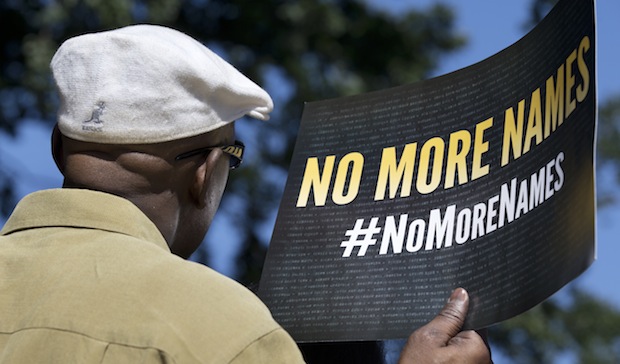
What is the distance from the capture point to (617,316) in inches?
428

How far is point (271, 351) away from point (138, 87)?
42 cm

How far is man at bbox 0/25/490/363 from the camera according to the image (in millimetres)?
1389

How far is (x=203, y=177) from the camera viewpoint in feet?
5.66

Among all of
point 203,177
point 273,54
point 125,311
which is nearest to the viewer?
point 125,311

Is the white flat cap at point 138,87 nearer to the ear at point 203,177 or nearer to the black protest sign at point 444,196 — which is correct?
the ear at point 203,177

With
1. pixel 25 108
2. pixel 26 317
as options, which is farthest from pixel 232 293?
pixel 25 108

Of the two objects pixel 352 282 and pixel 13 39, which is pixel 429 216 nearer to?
pixel 352 282

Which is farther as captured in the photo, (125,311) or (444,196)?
(444,196)

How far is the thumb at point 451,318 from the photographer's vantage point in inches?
64.2

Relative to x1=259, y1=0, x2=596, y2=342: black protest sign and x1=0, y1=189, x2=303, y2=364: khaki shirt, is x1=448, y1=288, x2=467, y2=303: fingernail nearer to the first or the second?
x1=259, y1=0, x2=596, y2=342: black protest sign

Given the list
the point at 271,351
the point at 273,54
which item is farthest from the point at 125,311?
the point at 273,54

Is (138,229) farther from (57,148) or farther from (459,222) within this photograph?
(459,222)

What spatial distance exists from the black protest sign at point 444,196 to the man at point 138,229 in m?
0.10

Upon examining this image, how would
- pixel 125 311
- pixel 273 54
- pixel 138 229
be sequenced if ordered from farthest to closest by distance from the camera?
pixel 273 54 < pixel 138 229 < pixel 125 311
